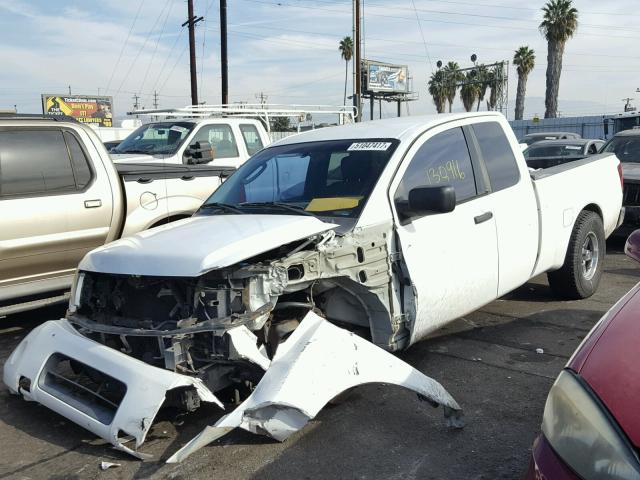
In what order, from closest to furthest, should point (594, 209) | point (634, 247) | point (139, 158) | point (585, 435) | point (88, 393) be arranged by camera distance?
point (585, 435)
point (634, 247)
point (88, 393)
point (594, 209)
point (139, 158)

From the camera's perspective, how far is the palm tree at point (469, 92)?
5844cm

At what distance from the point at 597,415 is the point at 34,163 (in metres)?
5.17

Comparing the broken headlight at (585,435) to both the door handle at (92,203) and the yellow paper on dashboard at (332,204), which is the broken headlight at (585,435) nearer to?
the yellow paper on dashboard at (332,204)

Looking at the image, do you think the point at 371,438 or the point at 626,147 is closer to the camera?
the point at 371,438

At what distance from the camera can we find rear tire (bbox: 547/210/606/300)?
5.88 meters

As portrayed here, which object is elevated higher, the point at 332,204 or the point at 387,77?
the point at 387,77

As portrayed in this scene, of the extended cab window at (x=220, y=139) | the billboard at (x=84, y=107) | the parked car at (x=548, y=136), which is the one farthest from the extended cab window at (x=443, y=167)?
the billboard at (x=84, y=107)

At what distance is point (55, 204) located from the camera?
217 inches

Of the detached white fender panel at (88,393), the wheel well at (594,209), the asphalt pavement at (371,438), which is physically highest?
the wheel well at (594,209)

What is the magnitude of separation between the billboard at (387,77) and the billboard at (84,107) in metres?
22.1

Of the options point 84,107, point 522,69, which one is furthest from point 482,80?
point 84,107

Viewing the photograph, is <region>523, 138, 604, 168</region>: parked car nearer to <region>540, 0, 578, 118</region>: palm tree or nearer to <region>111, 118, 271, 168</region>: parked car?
<region>111, 118, 271, 168</region>: parked car

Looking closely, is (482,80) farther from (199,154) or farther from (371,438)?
(371,438)

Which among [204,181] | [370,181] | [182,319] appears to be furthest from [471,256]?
[204,181]
